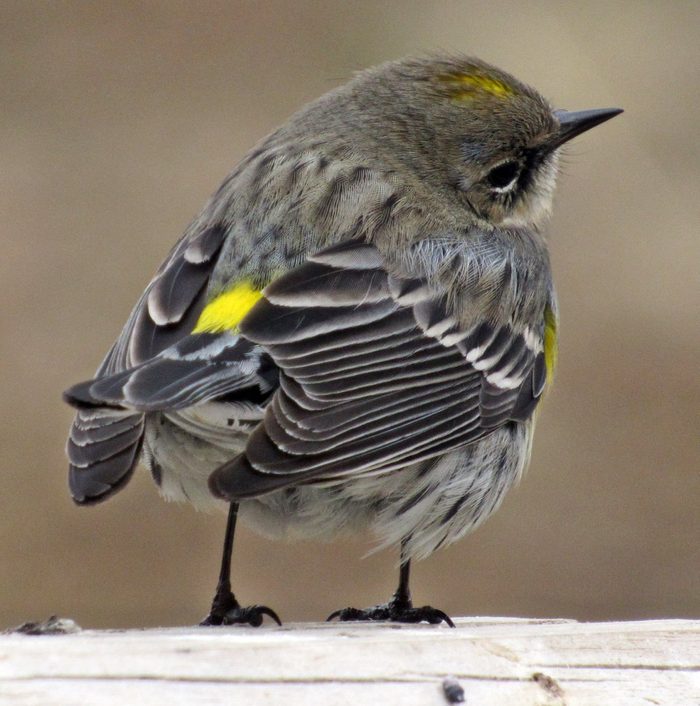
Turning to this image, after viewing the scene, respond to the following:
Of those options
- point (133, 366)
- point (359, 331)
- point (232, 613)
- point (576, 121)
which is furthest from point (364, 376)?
point (576, 121)

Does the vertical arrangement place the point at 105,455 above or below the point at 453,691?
above

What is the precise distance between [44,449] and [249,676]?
352 inches

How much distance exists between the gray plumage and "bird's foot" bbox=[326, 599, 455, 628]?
0.24 m

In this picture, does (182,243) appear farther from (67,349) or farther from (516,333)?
(67,349)

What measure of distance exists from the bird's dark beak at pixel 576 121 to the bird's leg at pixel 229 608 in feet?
8.13

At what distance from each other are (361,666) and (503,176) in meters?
3.44

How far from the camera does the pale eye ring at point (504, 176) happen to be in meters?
7.03

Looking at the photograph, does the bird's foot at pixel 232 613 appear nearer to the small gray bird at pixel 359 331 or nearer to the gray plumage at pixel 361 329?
the small gray bird at pixel 359 331

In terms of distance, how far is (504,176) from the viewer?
7.08m

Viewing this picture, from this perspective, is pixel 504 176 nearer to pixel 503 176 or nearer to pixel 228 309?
pixel 503 176

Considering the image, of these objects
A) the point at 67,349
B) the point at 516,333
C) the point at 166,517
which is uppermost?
the point at 516,333

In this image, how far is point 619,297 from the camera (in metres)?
14.8

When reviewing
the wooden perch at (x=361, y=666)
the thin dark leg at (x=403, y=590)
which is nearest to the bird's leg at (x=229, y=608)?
the thin dark leg at (x=403, y=590)

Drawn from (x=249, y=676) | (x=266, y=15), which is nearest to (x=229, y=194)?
(x=249, y=676)
